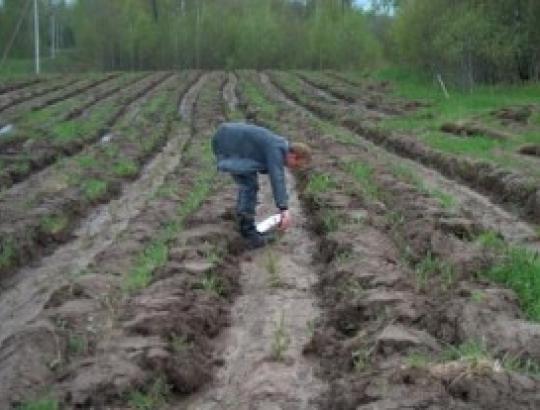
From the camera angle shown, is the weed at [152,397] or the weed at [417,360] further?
the weed at [152,397]

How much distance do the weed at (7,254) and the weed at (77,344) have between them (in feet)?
9.82

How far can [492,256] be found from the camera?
8.38 metres

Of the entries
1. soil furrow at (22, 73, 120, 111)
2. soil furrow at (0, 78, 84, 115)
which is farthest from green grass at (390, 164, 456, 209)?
soil furrow at (22, 73, 120, 111)

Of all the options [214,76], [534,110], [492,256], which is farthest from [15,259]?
[214,76]

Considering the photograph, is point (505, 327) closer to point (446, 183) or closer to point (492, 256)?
point (492, 256)

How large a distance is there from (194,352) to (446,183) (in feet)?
27.6

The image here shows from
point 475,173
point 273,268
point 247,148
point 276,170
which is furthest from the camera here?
point 475,173

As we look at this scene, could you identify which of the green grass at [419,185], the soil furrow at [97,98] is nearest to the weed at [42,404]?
the green grass at [419,185]

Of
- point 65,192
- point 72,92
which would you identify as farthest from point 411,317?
point 72,92

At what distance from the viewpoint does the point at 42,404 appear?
5453 mm

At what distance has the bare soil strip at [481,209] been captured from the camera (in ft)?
34.0

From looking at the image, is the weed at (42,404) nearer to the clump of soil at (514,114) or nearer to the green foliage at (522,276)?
the green foliage at (522,276)

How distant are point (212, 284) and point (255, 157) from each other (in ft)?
7.00

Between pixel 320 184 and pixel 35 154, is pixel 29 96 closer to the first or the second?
pixel 35 154
